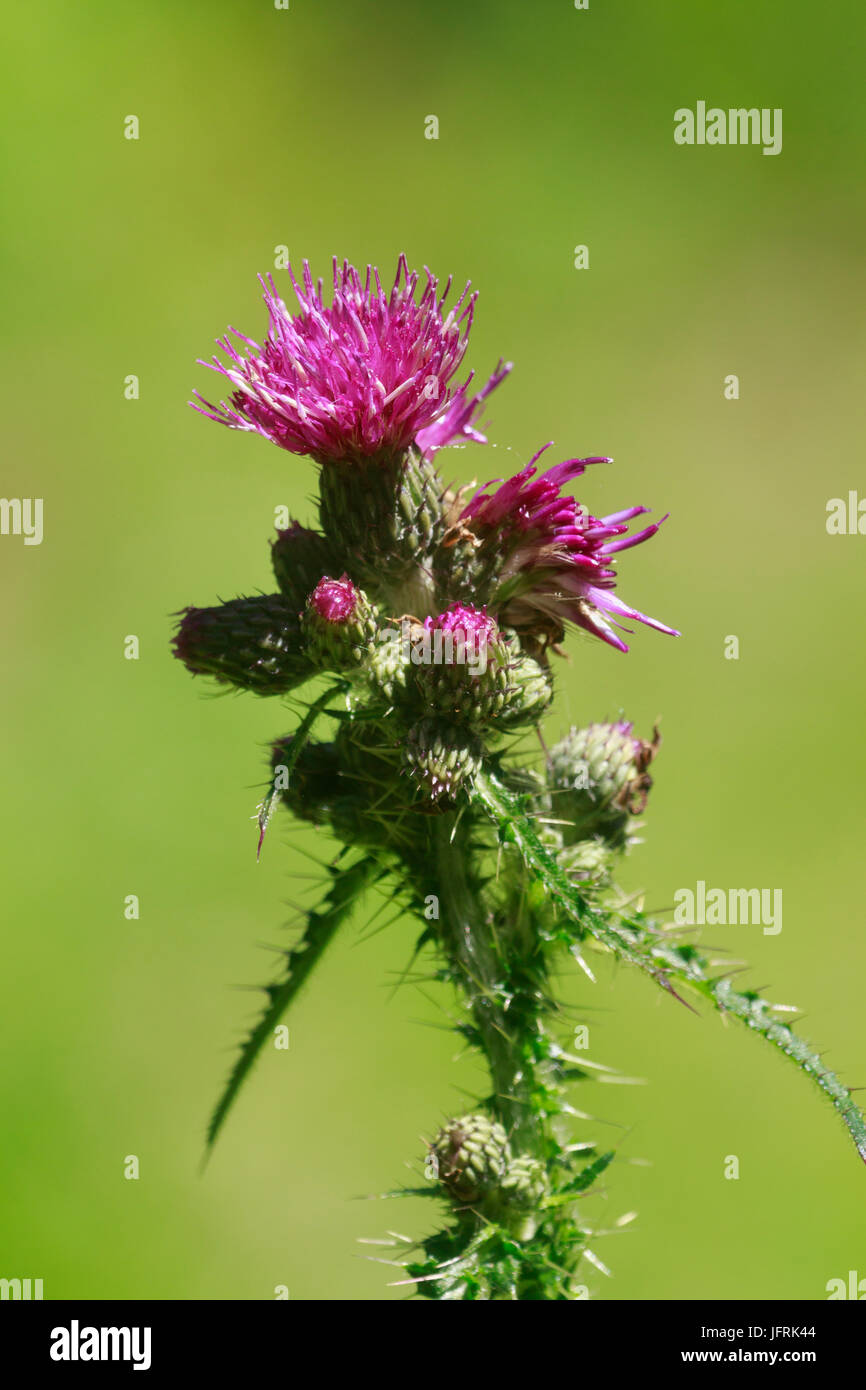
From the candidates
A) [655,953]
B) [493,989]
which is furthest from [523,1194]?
[655,953]

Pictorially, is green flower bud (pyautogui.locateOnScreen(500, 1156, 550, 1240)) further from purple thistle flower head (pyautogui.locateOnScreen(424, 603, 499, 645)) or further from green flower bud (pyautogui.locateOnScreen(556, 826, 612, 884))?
purple thistle flower head (pyautogui.locateOnScreen(424, 603, 499, 645))

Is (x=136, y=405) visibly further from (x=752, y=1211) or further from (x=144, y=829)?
(x=752, y=1211)

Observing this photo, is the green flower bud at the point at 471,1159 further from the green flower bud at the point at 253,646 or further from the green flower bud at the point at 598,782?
the green flower bud at the point at 253,646

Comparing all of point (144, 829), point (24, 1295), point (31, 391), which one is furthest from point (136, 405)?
point (24, 1295)

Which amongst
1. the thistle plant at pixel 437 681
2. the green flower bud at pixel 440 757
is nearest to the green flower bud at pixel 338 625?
the thistle plant at pixel 437 681

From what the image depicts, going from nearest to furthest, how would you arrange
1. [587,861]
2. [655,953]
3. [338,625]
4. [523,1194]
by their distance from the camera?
[655,953] → [338,625] → [523,1194] → [587,861]

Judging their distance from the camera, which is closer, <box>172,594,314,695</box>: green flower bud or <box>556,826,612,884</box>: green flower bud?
<box>172,594,314,695</box>: green flower bud

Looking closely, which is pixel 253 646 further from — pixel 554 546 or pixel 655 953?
pixel 655 953

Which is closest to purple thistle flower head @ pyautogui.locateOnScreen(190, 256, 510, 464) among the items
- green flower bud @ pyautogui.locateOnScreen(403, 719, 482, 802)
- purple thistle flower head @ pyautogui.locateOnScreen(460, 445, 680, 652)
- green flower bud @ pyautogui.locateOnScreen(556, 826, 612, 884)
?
purple thistle flower head @ pyautogui.locateOnScreen(460, 445, 680, 652)

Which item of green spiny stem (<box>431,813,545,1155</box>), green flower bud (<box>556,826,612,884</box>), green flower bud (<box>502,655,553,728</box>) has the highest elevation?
green flower bud (<box>502,655,553,728</box>)
